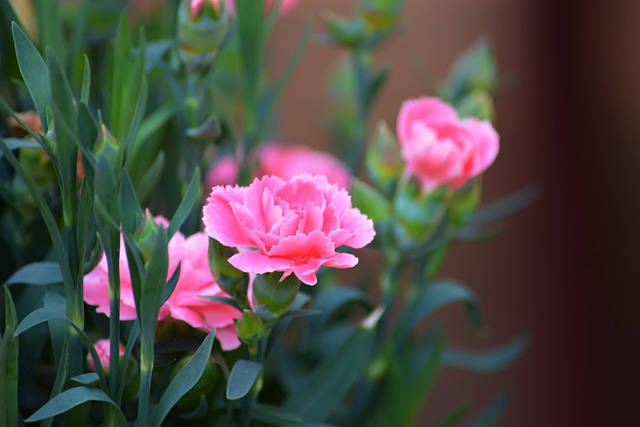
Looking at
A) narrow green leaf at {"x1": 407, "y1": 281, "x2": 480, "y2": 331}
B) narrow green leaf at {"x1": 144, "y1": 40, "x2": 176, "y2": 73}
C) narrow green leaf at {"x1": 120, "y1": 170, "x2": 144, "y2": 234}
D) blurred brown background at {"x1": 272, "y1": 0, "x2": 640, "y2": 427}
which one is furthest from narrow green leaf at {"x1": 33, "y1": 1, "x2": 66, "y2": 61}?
blurred brown background at {"x1": 272, "y1": 0, "x2": 640, "y2": 427}

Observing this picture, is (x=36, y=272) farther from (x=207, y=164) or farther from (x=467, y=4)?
(x=467, y=4)

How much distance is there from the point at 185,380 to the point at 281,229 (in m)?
0.08

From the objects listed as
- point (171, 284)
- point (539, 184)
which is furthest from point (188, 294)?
point (539, 184)

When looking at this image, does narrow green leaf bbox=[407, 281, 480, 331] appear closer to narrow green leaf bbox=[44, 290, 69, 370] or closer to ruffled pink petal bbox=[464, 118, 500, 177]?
ruffled pink petal bbox=[464, 118, 500, 177]

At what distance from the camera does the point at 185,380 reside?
1.01ft

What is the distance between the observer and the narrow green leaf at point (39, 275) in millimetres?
345

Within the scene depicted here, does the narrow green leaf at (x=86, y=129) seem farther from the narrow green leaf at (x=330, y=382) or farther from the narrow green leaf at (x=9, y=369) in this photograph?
the narrow green leaf at (x=330, y=382)

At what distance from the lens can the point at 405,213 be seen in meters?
0.43

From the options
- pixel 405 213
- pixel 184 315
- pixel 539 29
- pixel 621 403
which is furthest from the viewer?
pixel 539 29

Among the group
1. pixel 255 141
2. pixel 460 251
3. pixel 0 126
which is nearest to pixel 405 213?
pixel 255 141

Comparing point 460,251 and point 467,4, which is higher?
point 467,4

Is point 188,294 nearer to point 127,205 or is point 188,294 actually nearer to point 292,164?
point 127,205

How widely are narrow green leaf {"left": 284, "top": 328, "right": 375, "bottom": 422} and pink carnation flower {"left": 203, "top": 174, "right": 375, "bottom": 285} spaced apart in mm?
134

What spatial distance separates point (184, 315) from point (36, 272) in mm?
82
